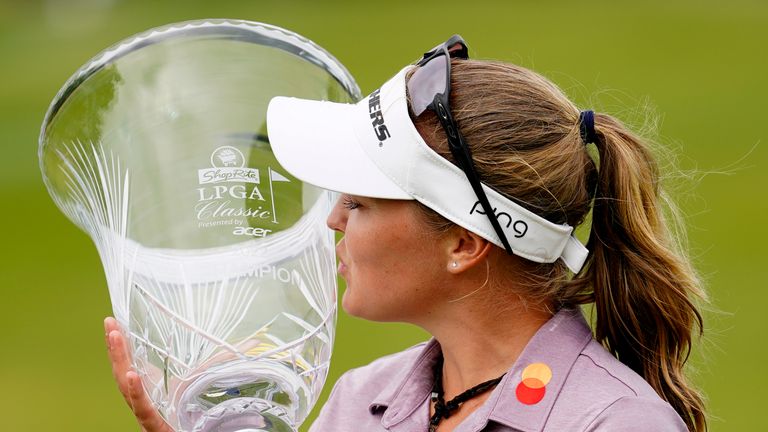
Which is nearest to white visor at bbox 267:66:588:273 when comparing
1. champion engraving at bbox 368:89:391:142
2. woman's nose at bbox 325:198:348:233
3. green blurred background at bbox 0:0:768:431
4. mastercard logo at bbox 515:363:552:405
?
champion engraving at bbox 368:89:391:142

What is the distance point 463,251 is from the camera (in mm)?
2865

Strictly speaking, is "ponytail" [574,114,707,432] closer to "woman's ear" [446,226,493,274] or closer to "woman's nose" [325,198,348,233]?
"woman's ear" [446,226,493,274]

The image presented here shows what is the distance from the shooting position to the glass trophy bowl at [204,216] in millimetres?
2652

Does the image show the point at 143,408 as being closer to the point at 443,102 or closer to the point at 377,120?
the point at 377,120

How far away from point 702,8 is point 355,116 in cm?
1565

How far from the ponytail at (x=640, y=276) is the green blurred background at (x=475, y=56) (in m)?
0.21

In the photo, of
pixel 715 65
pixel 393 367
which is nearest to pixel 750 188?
pixel 715 65

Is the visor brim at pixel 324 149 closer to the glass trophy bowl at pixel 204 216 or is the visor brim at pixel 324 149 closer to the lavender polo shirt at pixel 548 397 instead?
the glass trophy bowl at pixel 204 216

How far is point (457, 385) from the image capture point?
2.97 meters

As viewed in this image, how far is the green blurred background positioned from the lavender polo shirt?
18.2 inches

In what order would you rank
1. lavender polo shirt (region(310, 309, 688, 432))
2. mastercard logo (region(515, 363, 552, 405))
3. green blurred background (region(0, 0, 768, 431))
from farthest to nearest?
green blurred background (region(0, 0, 768, 431)), mastercard logo (region(515, 363, 552, 405)), lavender polo shirt (region(310, 309, 688, 432))

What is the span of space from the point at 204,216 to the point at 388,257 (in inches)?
16.0

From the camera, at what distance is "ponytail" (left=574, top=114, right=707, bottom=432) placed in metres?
2.86

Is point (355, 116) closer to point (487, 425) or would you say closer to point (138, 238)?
point (138, 238)
